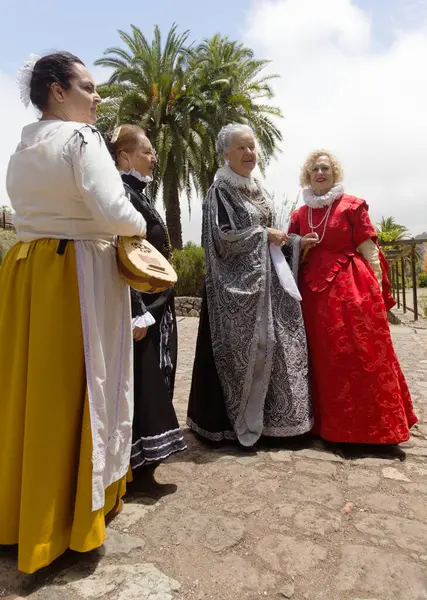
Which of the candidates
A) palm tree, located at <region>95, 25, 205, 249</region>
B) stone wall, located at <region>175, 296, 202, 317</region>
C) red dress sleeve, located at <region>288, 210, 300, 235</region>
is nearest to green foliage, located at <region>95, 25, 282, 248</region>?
palm tree, located at <region>95, 25, 205, 249</region>

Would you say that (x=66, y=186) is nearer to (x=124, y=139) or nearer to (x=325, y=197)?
(x=124, y=139)

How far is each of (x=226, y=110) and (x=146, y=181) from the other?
43.6 feet

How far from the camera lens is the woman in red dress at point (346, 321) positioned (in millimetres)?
3020

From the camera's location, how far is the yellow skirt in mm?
1787

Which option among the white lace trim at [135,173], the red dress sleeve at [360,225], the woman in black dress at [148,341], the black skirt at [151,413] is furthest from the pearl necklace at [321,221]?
the black skirt at [151,413]

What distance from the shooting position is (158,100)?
14.7 metres

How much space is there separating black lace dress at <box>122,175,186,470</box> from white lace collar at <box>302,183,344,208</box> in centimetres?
121

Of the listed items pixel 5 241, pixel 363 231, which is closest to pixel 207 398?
pixel 363 231

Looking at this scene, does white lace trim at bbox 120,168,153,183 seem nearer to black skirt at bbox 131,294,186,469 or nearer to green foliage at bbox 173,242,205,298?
black skirt at bbox 131,294,186,469

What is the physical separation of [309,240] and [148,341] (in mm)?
1334

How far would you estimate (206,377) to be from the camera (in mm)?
3209

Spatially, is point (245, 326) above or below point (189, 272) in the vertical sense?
below

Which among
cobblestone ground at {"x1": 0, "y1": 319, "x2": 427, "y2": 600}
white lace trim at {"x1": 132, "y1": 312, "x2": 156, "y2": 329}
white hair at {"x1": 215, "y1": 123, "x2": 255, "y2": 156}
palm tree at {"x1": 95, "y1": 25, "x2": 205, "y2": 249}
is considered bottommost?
cobblestone ground at {"x1": 0, "y1": 319, "x2": 427, "y2": 600}

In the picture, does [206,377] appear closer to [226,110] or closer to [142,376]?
[142,376]
